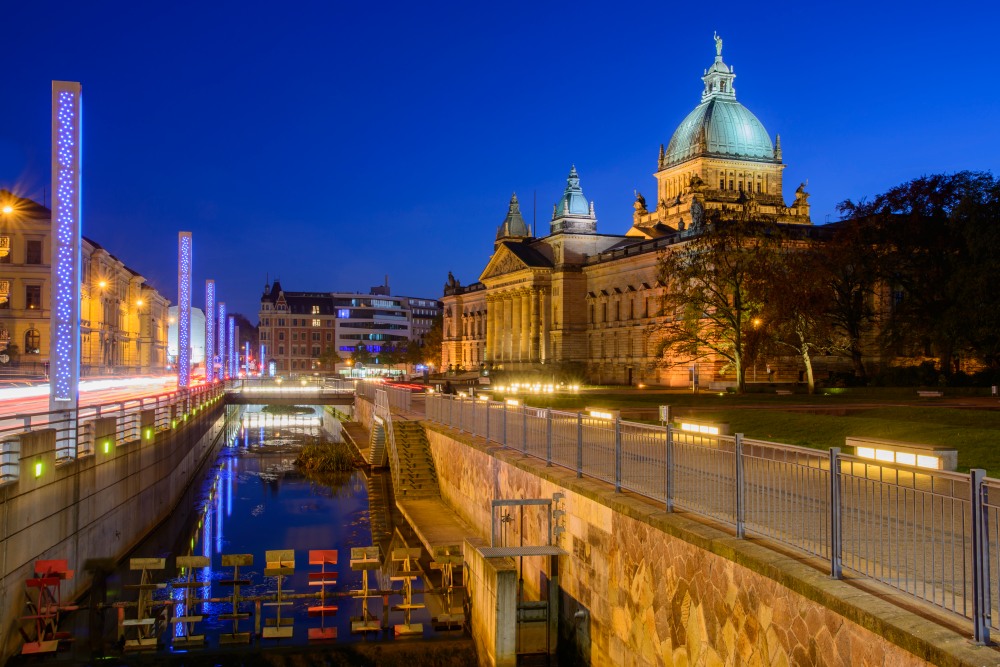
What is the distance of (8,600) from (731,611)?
11.1m

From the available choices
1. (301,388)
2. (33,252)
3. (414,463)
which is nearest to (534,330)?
(301,388)

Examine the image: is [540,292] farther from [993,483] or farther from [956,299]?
[993,483]

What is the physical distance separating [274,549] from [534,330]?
87.1 metres

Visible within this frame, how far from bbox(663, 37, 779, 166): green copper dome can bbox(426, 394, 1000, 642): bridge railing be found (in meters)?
101

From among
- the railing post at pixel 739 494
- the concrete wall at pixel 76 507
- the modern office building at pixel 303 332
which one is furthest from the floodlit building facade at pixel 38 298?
the modern office building at pixel 303 332

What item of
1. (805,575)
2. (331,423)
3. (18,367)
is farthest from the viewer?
(331,423)

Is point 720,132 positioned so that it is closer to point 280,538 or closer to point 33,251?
point 33,251

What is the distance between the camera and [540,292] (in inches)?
4370

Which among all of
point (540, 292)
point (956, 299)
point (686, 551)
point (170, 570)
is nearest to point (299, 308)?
point (540, 292)

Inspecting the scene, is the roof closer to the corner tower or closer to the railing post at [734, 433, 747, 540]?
the corner tower

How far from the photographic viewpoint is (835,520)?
831 cm

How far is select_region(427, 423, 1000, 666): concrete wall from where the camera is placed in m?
A: 7.23

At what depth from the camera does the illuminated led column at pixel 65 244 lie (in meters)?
18.5

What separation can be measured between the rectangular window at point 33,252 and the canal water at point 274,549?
3015 centimetres
